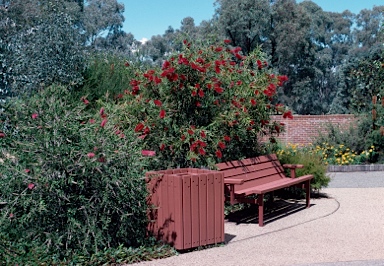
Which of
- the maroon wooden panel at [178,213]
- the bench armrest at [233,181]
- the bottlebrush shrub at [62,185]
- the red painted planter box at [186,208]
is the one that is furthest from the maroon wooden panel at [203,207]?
the bench armrest at [233,181]

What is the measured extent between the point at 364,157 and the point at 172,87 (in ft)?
31.2

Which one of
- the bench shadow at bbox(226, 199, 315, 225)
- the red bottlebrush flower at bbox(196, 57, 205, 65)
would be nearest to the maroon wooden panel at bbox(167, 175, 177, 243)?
the bench shadow at bbox(226, 199, 315, 225)

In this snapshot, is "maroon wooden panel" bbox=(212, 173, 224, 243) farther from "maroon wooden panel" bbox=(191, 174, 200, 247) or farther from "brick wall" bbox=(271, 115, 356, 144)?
"brick wall" bbox=(271, 115, 356, 144)

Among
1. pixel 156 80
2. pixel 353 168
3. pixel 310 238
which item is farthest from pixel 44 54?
pixel 353 168

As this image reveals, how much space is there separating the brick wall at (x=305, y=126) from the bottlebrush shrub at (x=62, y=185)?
14397 millimetres

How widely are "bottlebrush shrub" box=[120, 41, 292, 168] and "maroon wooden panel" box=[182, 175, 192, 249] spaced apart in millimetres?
1927

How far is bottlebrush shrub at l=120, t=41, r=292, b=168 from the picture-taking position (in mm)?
8859

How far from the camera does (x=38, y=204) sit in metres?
5.91

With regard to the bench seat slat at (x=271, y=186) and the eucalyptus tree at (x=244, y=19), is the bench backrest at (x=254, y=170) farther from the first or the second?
the eucalyptus tree at (x=244, y=19)

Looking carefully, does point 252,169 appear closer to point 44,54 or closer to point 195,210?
point 195,210

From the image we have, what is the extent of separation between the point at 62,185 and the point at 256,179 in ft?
13.1

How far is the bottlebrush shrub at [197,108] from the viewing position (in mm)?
8859

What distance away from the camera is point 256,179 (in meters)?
9.11

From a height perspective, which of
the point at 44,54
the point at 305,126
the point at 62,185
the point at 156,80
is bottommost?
the point at 62,185
